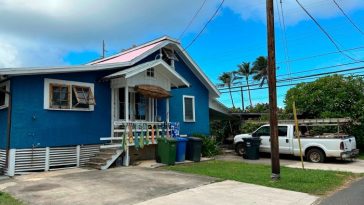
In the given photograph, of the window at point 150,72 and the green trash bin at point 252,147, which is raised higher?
the window at point 150,72

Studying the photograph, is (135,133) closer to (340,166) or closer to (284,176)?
(284,176)

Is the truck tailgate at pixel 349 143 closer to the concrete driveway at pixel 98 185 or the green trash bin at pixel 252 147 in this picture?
the green trash bin at pixel 252 147

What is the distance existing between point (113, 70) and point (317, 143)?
10.2m

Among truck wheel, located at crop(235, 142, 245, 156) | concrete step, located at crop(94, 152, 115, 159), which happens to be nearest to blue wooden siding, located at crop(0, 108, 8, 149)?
concrete step, located at crop(94, 152, 115, 159)

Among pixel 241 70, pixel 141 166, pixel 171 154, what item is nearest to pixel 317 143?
pixel 171 154

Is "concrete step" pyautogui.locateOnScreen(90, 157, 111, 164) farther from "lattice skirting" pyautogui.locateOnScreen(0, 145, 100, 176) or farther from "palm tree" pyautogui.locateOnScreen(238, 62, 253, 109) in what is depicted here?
"palm tree" pyautogui.locateOnScreen(238, 62, 253, 109)

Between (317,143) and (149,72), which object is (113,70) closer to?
(149,72)

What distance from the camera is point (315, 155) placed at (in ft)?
58.7

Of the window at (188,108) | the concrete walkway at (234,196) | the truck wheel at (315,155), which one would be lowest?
the concrete walkway at (234,196)

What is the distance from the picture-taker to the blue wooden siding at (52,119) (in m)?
13.7

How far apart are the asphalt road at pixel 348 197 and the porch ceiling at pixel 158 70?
9.29 m

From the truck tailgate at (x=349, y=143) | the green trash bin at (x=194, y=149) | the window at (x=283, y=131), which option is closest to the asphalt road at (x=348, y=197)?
the truck tailgate at (x=349, y=143)

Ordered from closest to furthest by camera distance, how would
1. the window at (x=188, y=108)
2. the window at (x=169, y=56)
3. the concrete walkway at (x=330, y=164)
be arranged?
1. the concrete walkway at (x=330, y=164)
2. the window at (x=169, y=56)
3. the window at (x=188, y=108)

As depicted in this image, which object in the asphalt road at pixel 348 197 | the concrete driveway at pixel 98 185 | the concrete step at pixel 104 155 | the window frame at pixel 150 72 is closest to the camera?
the asphalt road at pixel 348 197
